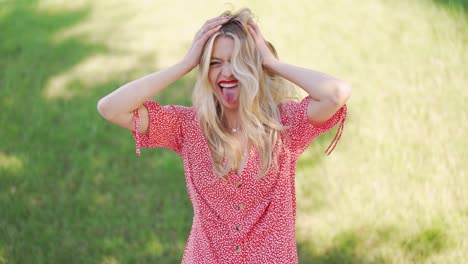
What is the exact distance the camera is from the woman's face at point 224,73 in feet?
→ 9.14

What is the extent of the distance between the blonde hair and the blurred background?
1.96 feet

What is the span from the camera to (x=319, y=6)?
20.0 feet

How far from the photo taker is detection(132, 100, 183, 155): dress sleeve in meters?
2.84

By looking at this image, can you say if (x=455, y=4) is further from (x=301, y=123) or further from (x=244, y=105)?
(x=244, y=105)

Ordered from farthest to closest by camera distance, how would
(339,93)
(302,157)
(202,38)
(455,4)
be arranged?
(455,4)
(302,157)
(202,38)
(339,93)

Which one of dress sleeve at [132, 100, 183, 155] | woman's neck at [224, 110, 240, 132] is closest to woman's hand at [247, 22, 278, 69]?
woman's neck at [224, 110, 240, 132]

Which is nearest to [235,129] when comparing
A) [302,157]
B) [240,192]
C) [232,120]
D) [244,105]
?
[232,120]

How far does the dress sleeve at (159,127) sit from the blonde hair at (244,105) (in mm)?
108

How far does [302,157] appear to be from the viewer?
15.2 ft

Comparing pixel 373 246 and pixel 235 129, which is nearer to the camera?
pixel 235 129

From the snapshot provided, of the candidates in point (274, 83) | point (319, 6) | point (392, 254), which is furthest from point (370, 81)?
point (274, 83)

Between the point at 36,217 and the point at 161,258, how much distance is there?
94cm

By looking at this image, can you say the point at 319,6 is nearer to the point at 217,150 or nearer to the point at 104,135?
the point at 104,135

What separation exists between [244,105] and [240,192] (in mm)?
367
